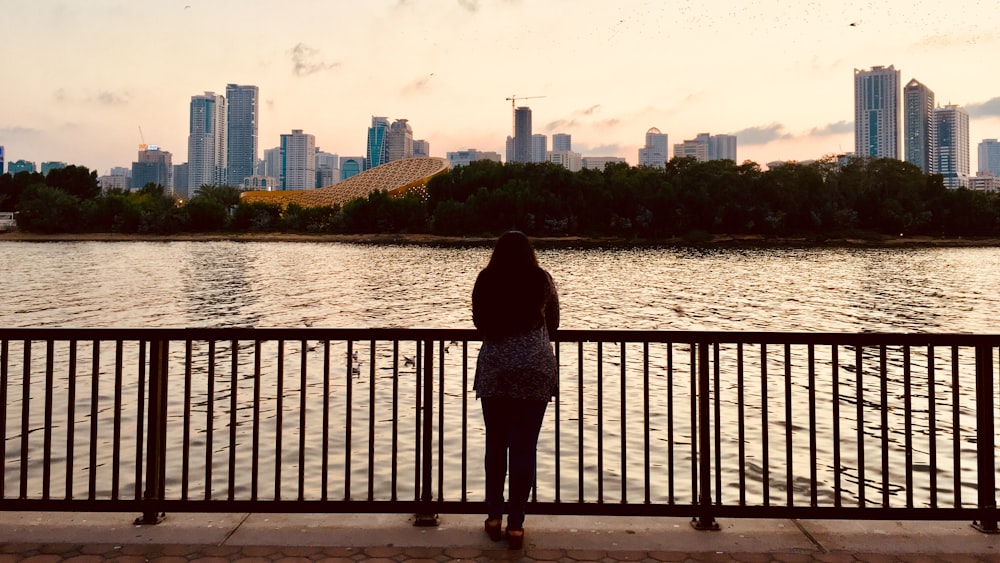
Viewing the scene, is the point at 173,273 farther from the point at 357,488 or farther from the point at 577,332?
the point at 577,332

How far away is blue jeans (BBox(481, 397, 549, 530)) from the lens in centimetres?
499

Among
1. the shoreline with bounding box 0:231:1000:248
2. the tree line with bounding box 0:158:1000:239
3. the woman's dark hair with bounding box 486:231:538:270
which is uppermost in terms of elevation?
the tree line with bounding box 0:158:1000:239

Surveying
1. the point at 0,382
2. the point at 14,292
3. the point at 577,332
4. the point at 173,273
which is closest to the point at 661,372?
the point at 577,332

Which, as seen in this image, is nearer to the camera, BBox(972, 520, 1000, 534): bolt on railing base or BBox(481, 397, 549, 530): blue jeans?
BBox(481, 397, 549, 530): blue jeans

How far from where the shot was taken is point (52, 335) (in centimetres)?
534

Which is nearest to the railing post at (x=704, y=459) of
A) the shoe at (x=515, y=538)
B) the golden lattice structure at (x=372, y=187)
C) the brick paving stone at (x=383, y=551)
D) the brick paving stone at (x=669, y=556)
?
the brick paving stone at (x=669, y=556)

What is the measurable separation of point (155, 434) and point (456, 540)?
88.3 inches

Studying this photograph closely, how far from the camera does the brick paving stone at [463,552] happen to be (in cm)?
476

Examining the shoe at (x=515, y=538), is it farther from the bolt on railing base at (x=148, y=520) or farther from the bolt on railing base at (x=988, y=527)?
the bolt on railing base at (x=988, y=527)

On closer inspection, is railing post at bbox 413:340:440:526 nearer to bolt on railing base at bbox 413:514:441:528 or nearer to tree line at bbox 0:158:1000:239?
bolt on railing base at bbox 413:514:441:528

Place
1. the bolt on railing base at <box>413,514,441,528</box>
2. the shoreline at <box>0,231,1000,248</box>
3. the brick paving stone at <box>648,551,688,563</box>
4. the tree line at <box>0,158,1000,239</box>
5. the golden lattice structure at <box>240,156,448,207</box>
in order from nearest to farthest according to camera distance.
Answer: the brick paving stone at <box>648,551,688,563</box> < the bolt on railing base at <box>413,514,441,528</box> < the shoreline at <box>0,231,1000,248</box> < the tree line at <box>0,158,1000,239</box> < the golden lattice structure at <box>240,156,448,207</box>

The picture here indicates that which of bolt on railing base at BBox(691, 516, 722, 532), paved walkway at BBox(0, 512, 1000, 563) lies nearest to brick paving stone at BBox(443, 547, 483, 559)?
paved walkway at BBox(0, 512, 1000, 563)

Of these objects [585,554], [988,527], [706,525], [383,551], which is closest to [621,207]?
[988,527]

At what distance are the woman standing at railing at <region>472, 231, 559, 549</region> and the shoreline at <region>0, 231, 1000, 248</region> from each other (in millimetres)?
115649
